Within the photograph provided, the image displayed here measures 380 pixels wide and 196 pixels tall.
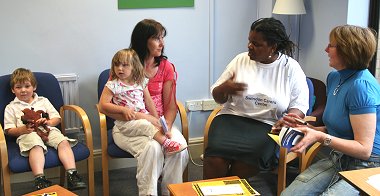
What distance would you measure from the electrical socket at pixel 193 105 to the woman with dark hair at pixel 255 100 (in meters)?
0.82

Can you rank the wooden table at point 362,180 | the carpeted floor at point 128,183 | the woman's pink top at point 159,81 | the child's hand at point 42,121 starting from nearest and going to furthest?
the wooden table at point 362,180 → the child's hand at point 42,121 → the woman's pink top at point 159,81 → the carpeted floor at point 128,183

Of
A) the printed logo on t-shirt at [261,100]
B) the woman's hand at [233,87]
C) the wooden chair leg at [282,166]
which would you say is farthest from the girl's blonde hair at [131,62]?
the wooden chair leg at [282,166]

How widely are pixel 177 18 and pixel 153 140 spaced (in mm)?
1066

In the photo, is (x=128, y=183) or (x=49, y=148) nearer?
(x=49, y=148)

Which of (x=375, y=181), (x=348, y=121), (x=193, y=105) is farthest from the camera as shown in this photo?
(x=193, y=105)

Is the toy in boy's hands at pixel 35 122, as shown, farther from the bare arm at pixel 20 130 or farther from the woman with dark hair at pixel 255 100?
the woman with dark hair at pixel 255 100

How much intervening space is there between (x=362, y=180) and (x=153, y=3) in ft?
6.74

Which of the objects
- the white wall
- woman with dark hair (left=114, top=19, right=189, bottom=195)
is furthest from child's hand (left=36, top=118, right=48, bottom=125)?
the white wall

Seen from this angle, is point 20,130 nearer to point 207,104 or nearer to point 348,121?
point 207,104

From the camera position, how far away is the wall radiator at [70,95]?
321 centimetres

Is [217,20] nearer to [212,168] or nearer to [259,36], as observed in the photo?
[259,36]

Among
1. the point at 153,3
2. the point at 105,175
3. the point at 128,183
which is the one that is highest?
the point at 153,3

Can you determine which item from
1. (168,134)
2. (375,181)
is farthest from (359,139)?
(168,134)

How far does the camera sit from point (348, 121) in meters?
2.14
